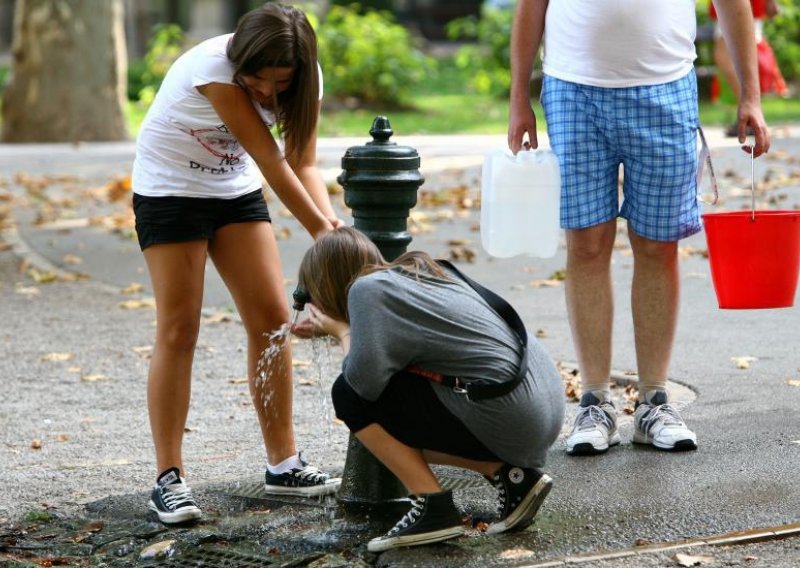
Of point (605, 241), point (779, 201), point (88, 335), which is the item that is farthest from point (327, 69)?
point (605, 241)

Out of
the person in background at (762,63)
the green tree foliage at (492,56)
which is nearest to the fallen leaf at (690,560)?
the person in background at (762,63)

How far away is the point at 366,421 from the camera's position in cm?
375

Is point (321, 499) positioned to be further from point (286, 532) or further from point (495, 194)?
point (495, 194)

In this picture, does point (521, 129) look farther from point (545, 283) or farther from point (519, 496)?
point (545, 283)

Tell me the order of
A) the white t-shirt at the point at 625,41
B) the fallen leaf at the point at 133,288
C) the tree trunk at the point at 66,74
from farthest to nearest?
the tree trunk at the point at 66,74 → the fallen leaf at the point at 133,288 → the white t-shirt at the point at 625,41

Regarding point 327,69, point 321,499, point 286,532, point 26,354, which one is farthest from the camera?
point 327,69

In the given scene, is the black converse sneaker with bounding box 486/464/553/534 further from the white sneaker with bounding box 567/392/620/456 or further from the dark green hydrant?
the white sneaker with bounding box 567/392/620/456

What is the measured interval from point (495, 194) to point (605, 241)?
0.42m

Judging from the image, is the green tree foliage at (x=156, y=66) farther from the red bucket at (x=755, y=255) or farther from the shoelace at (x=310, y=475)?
the red bucket at (x=755, y=255)

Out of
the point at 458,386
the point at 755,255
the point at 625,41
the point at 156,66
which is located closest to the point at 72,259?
the point at 625,41

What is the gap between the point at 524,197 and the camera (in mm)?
4520

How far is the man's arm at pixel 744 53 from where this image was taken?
455 centimetres

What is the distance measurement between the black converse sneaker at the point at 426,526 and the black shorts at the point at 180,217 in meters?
1.08

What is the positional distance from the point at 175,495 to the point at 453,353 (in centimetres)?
104
